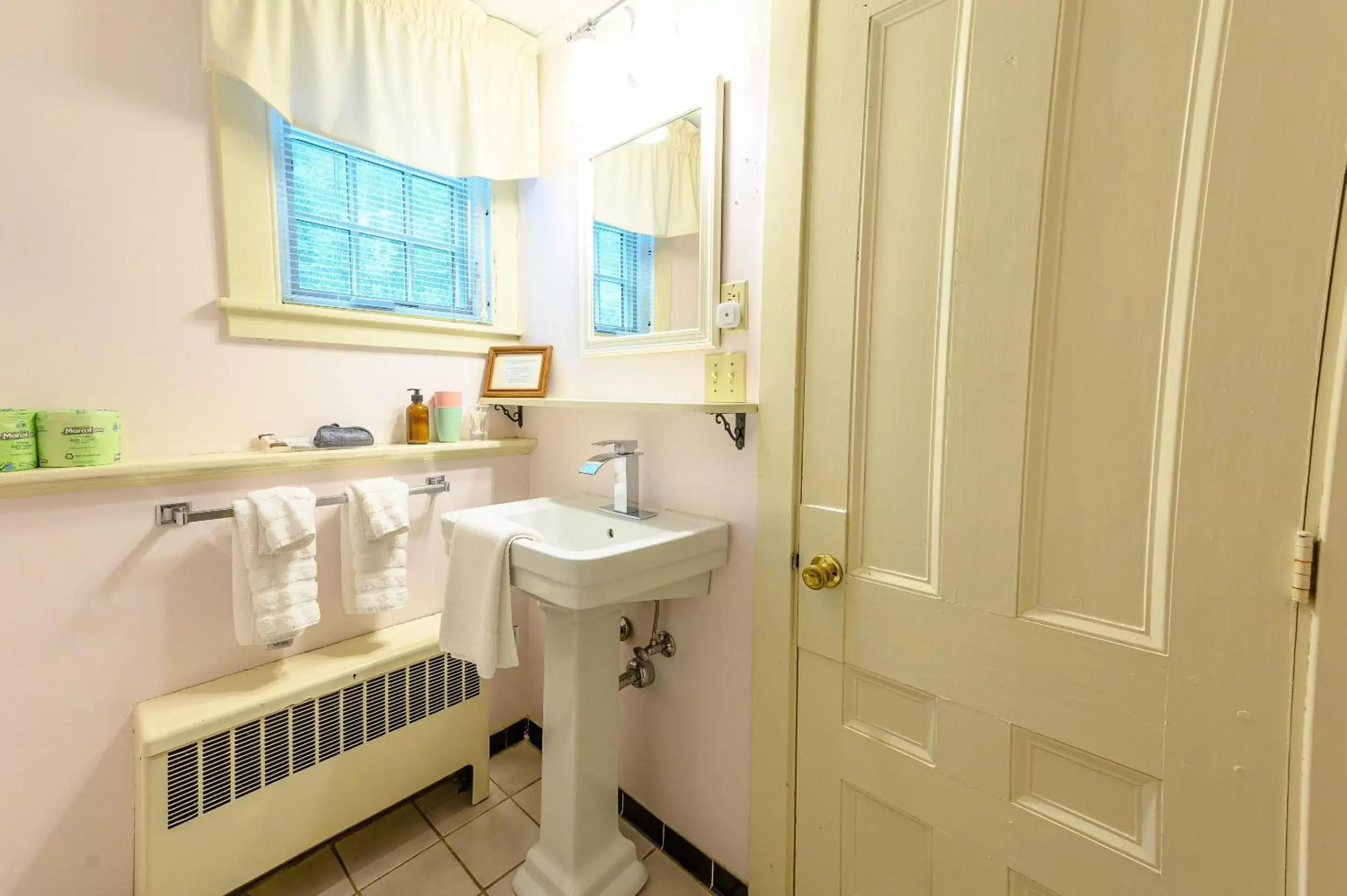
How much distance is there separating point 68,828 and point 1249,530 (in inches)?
90.1

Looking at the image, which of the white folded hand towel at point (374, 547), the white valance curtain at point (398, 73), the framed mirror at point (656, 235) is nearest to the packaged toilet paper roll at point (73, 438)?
the white folded hand towel at point (374, 547)

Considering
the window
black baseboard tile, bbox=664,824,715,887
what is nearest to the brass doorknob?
the window

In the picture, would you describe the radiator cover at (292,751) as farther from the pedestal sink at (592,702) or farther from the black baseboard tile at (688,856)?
the black baseboard tile at (688,856)

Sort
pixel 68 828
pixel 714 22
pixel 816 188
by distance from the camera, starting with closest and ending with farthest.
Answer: pixel 816 188 → pixel 68 828 → pixel 714 22

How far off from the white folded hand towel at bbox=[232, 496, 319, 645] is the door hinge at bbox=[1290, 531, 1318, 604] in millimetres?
1830

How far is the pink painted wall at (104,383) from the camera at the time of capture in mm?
1172

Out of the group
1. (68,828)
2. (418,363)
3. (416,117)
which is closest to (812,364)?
(418,363)

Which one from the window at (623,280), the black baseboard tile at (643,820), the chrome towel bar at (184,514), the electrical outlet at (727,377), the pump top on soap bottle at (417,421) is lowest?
the black baseboard tile at (643,820)

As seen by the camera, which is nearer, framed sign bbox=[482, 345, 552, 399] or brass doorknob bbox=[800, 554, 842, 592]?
brass doorknob bbox=[800, 554, 842, 592]

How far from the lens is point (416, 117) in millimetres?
1667

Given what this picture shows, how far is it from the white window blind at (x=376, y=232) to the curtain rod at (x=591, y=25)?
551 millimetres

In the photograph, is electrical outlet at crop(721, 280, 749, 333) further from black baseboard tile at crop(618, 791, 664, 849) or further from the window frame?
black baseboard tile at crop(618, 791, 664, 849)

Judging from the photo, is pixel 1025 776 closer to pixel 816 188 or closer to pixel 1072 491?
pixel 1072 491

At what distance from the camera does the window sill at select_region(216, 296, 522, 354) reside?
57.0 inches
